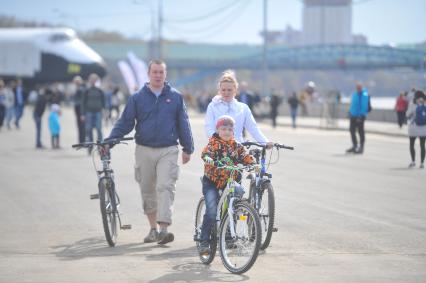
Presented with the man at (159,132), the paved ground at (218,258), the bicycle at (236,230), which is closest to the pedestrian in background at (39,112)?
the paved ground at (218,258)

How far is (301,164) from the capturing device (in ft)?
73.6

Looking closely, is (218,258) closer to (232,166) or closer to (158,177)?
(232,166)

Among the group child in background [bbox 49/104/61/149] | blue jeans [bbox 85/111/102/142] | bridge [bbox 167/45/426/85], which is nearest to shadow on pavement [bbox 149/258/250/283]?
blue jeans [bbox 85/111/102/142]

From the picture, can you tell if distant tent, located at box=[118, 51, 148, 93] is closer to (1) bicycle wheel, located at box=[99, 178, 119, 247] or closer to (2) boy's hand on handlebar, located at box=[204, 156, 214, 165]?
(1) bicycle wheel, located at box=[99, 178, 119, 247]

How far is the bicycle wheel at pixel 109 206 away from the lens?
10539 mm

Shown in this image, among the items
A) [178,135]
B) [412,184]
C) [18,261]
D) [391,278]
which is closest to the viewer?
[391,278]

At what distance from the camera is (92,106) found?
2461 centimetres

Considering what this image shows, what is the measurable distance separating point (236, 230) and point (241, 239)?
0.11 meters

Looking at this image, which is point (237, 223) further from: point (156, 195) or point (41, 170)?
point (41, 170)

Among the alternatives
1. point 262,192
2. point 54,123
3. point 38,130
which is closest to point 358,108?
point 54,123

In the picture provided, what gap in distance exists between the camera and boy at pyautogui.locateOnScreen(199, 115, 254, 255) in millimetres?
9305

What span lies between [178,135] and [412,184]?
7.66 m

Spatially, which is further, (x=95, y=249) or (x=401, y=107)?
(x=401, y=107)

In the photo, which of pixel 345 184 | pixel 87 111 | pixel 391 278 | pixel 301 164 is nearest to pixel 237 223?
pixel 391 278
